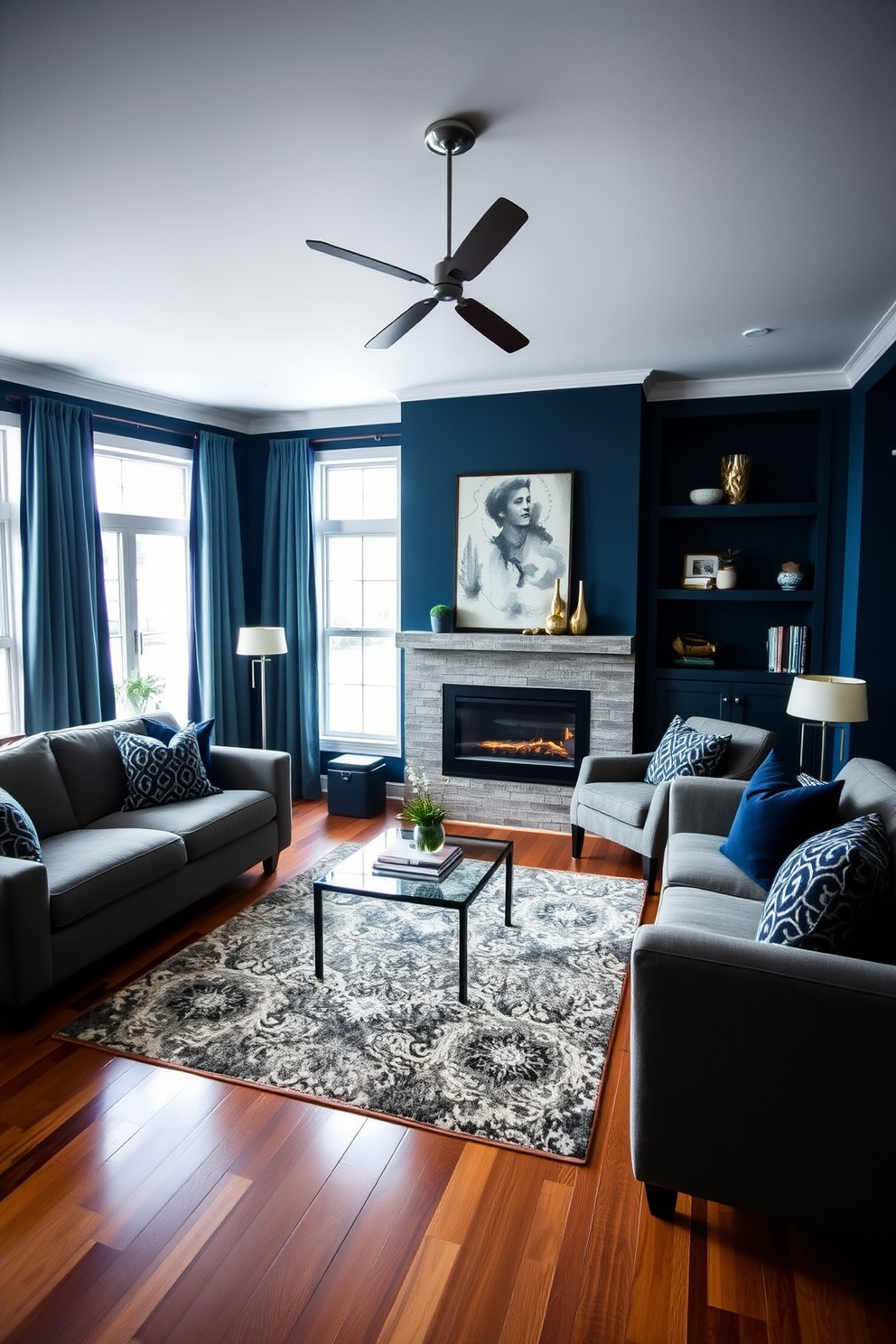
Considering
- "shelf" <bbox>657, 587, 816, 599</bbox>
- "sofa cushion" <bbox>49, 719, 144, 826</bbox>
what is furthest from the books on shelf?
"sofa cushion" <bbox>49, 719, 144, 826</bbox>

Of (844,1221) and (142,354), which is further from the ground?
(142,354)

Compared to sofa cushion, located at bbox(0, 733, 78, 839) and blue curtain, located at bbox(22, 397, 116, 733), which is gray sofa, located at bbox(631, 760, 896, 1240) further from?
blue curtain, located at bbox(22, 397, 116, 733)

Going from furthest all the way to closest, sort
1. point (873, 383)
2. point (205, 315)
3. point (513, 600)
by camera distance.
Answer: point (513, 600) → point (873, 383) → point (205, 315)

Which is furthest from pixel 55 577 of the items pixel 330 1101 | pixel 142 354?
pixel 330 1101

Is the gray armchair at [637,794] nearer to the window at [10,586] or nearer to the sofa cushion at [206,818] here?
the sofa cushion at [206,818]

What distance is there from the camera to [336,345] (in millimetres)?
4086

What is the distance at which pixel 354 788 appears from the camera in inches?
208

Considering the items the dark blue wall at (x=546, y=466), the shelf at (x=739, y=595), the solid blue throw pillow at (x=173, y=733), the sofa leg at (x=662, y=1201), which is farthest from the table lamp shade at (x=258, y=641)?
the sofa leg at (x=662, y=1201)

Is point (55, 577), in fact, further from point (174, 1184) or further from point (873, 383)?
point (873, 383)

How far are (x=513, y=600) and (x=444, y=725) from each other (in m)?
0.94

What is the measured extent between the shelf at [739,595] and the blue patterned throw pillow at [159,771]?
2.93m

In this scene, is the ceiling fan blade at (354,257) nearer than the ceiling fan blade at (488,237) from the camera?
No

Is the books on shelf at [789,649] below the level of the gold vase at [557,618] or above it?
below

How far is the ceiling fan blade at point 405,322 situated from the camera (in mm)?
2408
